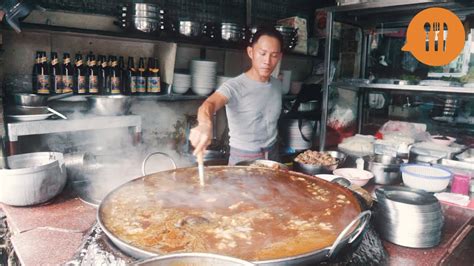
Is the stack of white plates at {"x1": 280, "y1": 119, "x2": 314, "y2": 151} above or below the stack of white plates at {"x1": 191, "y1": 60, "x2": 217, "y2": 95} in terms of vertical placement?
below

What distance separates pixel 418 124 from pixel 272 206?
2783 mm

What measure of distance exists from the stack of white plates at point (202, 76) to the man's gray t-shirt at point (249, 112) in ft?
3.35

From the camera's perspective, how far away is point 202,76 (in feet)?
12.9

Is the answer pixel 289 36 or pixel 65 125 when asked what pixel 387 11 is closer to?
pixel 289 36

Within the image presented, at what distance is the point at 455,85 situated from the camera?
10.2 feet

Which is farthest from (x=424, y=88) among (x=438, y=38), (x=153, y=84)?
(x=153, y=84)

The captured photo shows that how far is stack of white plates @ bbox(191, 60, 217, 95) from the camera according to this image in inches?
154

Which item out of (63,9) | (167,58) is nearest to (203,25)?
(167,58)

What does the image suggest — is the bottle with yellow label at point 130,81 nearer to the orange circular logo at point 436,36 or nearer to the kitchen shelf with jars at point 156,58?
the kitchen shelf with jars at point 156,58

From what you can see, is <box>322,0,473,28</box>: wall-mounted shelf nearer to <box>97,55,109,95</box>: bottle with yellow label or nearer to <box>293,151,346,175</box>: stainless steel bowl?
<box>293,151,346,175</box>: stainless steel bowl

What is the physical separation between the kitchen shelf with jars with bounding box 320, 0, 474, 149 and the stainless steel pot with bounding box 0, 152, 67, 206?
2889 millimetres

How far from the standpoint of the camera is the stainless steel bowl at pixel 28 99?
278 cm

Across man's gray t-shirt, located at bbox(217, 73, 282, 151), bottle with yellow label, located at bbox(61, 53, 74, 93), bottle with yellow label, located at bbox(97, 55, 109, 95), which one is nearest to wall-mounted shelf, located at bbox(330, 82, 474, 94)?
man's gray t-shirt, located at bbox(217, 73, 282, 151)

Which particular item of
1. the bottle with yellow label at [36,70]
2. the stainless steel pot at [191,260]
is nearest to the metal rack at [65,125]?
the bottle with yellow label at [36,70]
